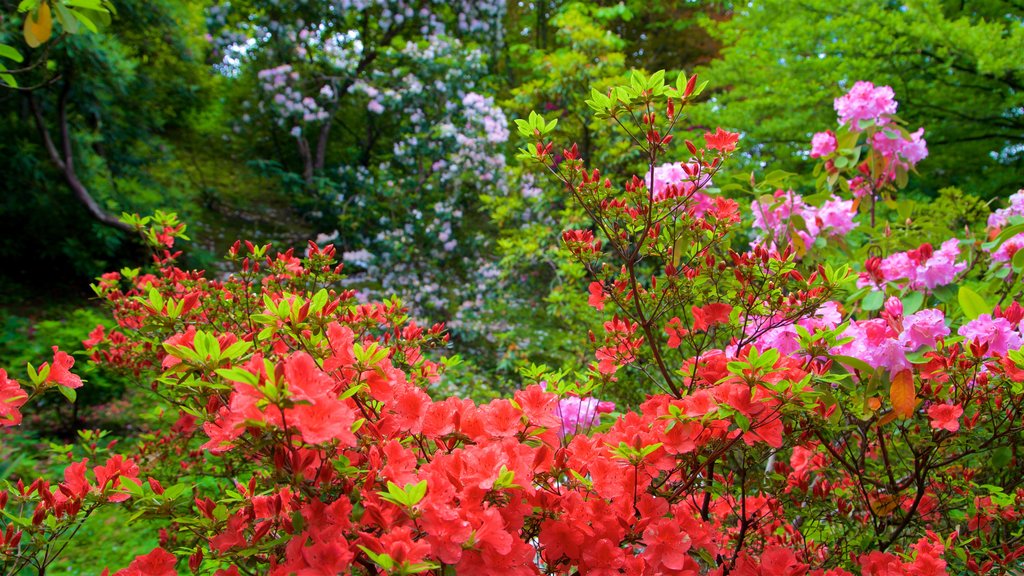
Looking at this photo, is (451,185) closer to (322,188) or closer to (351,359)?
(322,188)

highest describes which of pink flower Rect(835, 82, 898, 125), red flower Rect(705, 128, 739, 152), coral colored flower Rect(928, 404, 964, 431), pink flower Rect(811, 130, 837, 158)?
pink flower Rect(835, 82, 898, 125)

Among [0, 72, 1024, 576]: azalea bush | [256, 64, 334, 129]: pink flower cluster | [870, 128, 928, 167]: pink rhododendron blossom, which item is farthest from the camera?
[256, 64, 334, 129]: pink flower cluster

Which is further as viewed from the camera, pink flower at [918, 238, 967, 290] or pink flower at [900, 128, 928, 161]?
pink flower at [900, 128, 928, 161]

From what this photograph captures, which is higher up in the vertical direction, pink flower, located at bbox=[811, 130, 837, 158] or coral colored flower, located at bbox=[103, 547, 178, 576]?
pink flower, located at bbox=[811, 130, 837, 158]

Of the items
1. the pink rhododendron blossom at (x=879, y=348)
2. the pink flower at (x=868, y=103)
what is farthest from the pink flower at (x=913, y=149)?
the pink rhododendron blossom at (x=879, y=348)

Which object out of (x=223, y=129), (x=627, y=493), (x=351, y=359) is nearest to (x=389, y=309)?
(x=351, y=359)

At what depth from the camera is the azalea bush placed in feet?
2.47

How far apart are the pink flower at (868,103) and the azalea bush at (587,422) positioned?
1.89ft

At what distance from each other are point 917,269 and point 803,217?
51cm

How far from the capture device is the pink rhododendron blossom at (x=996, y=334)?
1143mm

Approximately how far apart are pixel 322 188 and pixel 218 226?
1918mm

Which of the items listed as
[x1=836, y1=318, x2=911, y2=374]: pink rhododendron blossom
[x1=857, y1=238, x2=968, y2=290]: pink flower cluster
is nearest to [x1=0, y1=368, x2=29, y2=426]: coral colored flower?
[x1=836, y1=318, x2=911, y2=374]: pink rhododendron blossom

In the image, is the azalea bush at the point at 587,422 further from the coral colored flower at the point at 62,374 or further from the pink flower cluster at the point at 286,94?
the pink flower cluster at the point at 286,94

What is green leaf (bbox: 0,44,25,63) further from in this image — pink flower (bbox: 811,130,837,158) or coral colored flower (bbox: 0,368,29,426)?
pink flower (bbox: 811,130,837,158)
